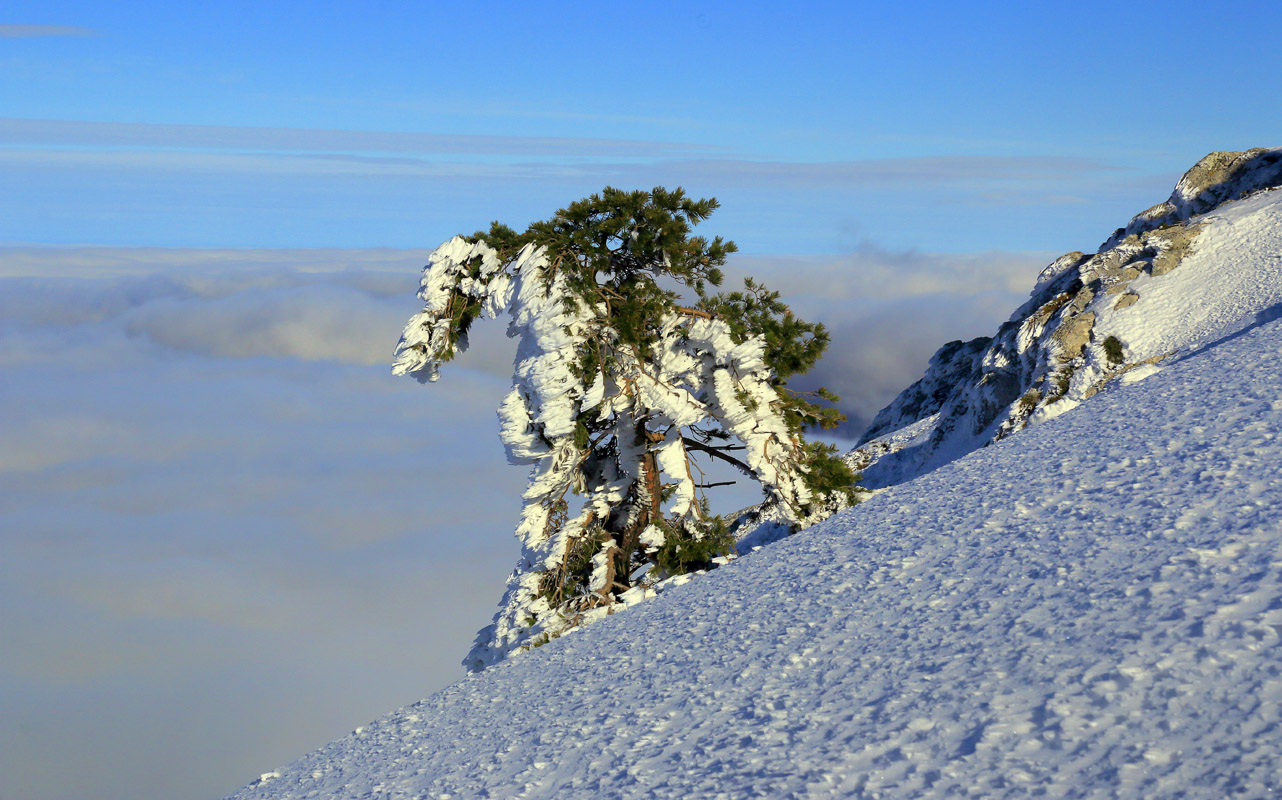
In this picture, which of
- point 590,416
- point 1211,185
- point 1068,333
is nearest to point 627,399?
point 590,416

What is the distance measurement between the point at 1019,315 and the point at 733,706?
21.0 meters

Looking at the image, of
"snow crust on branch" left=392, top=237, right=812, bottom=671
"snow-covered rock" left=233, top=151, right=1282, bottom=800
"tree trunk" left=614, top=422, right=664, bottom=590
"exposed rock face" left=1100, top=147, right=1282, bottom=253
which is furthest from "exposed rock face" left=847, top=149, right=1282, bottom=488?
"tree trunk" left=614, top=422, right=664, bottom=590


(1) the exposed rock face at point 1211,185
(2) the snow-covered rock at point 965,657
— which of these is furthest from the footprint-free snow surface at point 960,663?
(1) the exposed rock face at point 1211,185

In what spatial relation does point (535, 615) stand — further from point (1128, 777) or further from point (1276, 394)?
point (1128, 777)

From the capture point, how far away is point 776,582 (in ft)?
36.1

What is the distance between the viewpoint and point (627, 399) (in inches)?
734

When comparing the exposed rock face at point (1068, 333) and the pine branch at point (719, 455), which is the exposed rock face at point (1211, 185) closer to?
the exposed rock face at point (1068, 333)

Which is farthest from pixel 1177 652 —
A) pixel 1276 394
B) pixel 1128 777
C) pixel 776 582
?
pixel 1276 394

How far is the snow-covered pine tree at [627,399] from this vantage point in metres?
18.2

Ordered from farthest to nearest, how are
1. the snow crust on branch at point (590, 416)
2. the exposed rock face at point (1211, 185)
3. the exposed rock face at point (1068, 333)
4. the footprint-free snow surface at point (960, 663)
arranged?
the exposed rock face at point (1211, 185) < the exposed rock face at point (1068, 333) < the snow crust on branch at point (590, 416) < the footprint-free snow surface at point (960, 663)

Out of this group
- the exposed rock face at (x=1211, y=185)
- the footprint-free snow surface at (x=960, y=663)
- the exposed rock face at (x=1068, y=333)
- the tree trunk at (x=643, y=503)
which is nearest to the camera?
the footprint-free snow surface at (x=960, y=663)

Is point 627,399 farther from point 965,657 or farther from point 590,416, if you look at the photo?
point 965,657

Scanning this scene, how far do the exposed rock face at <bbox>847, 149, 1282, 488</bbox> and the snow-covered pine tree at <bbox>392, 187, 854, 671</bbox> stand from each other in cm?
489

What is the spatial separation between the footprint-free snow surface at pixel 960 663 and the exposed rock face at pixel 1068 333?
21.9 feet
